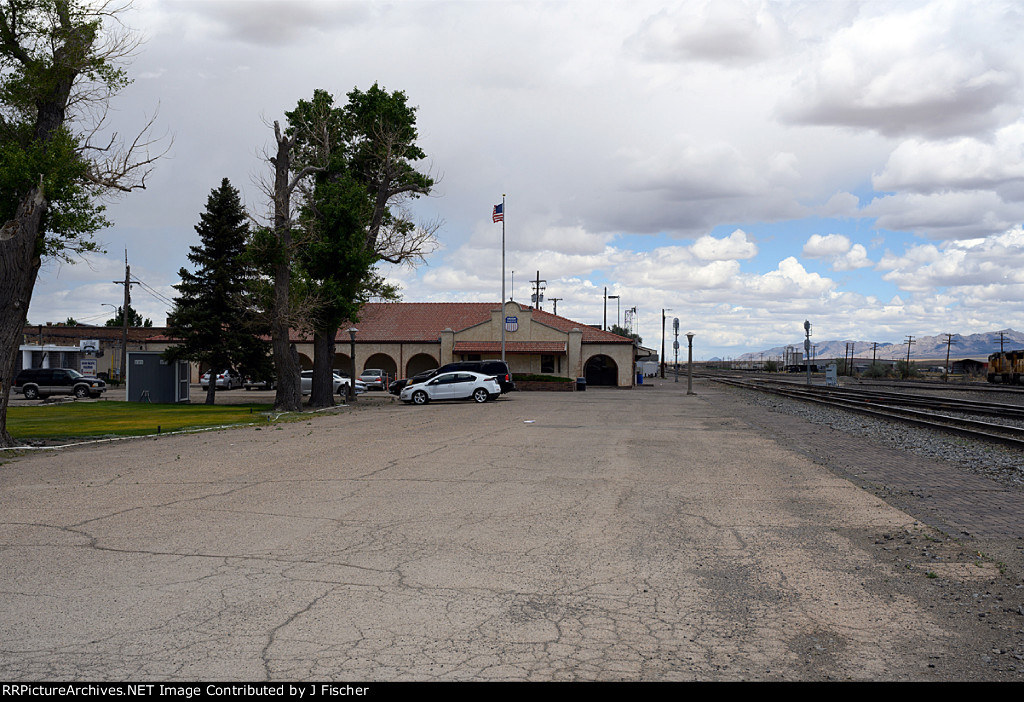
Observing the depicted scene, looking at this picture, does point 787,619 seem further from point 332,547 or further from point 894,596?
point 332,547

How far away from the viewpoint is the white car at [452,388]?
34781mm

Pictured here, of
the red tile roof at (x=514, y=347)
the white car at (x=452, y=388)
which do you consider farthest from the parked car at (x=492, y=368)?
the red tile roof at (x=514, y=347)

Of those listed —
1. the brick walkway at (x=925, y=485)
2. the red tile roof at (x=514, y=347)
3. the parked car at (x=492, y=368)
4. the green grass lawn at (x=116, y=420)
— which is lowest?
the green grass lawn at (x=116, y=420)

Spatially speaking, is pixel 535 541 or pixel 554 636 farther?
pixel 535 541

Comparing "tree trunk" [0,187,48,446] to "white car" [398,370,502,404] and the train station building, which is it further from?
the train station building

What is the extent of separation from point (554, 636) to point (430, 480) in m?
6.42

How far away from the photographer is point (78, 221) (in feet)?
54.7

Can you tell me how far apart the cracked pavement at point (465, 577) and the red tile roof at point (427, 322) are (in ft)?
154

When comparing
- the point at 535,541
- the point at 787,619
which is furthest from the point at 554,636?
the point at 535,541

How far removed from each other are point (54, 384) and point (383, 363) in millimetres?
25221

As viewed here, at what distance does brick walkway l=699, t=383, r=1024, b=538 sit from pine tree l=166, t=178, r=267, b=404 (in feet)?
84.3

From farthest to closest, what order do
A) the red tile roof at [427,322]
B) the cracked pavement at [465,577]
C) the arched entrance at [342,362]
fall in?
the arched entrance at [342,362] < the red tile roof at [427,322] < the cracked pavement at [465,577]

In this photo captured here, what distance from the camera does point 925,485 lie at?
11.2m

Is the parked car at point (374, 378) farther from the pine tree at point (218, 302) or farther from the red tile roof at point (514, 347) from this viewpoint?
the pine tree at point (218, 302)
